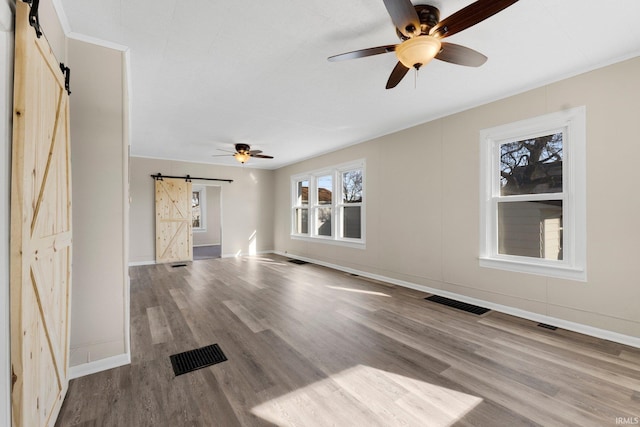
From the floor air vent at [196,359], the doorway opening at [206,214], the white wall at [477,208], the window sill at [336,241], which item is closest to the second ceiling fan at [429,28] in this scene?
the white wall at [477,208]

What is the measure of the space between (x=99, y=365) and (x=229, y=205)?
6.00m

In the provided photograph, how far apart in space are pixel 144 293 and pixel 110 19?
3.66 m

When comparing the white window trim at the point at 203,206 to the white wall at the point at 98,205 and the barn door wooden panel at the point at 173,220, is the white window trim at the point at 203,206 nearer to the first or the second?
the barn door wooden panel at the point at 173,220

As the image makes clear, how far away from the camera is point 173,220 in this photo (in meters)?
7.02

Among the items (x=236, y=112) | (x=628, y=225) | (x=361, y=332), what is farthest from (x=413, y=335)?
(x=236, y=112)

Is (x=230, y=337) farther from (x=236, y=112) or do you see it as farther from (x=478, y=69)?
(x=478, y=69)

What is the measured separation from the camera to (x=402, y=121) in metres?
4.34

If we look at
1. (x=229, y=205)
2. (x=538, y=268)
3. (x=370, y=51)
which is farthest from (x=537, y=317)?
(x=229, y=205)

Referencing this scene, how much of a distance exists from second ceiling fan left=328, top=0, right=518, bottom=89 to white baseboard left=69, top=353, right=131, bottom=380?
296 centimetres

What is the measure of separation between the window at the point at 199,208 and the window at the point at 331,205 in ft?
17.5

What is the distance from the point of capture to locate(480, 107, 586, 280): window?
2.87m

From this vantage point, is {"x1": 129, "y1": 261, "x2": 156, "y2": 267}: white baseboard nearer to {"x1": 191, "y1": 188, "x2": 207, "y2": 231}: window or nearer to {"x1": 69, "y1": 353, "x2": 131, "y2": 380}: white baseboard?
{"x1": 191, "y1": 188, "x2": 207, "y2": 231}: window

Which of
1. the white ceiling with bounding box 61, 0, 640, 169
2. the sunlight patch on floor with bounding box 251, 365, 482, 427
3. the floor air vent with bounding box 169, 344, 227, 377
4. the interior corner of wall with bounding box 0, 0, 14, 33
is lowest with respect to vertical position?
the sunlight patch on floor with bounding box 251, 365, 482, 427

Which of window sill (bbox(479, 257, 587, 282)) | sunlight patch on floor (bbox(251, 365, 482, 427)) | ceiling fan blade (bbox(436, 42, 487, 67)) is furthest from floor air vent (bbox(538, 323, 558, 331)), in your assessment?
ceiling fan blade (bbox(436, 42, 487, 67))
